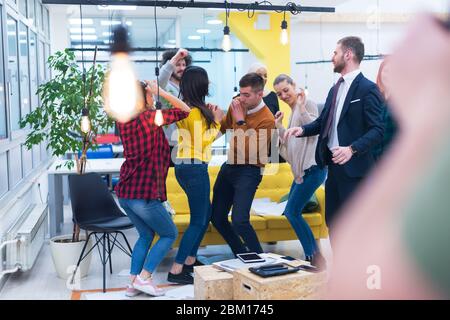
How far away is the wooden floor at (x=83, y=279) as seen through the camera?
142 inches

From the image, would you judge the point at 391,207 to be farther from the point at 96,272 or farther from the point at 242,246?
the point at 96,272

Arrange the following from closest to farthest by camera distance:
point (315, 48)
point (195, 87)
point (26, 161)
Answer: point (195, 87) → point (26, 161) → point (315, 48)

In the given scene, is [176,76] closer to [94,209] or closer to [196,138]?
[196,138]

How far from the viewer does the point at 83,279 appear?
12.9 ft

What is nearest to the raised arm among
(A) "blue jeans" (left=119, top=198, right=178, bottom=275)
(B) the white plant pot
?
(A) "blue jeans" (left=119, top=198, right=178, bottom=275)

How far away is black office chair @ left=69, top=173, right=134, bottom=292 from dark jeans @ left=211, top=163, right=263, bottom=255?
68 centimetres

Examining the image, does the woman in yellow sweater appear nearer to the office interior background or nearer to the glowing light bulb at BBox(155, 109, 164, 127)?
the office interior background

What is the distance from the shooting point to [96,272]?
4109 millimetres

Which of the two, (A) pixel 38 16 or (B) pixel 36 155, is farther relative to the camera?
(A) pixel 38 16

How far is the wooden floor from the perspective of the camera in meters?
3.61

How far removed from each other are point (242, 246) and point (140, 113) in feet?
4.54

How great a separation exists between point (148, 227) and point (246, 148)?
2.91ft

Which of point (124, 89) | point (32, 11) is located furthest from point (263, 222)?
point (32, 11)
